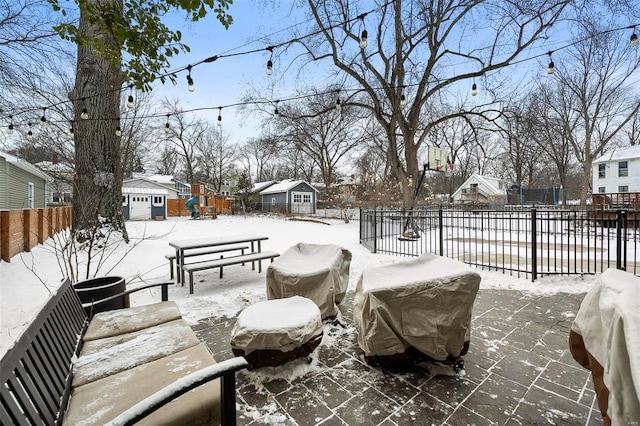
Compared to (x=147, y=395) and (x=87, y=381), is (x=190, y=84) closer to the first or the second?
(x=87, y=381)

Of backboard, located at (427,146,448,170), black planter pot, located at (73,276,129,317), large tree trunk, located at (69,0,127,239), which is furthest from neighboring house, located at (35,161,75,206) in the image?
backboard, located at (427,146,448,170)

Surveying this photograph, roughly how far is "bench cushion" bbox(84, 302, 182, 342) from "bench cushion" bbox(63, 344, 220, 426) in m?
0.69

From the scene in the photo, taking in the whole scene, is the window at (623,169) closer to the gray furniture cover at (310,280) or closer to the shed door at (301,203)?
the shed door at (301,203)

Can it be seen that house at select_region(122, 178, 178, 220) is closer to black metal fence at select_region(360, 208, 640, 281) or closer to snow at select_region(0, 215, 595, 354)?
snow at select_region(0, 215, 595, 354)

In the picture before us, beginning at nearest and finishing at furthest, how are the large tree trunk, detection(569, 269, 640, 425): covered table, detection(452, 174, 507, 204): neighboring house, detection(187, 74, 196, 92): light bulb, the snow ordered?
detection(569, 269, 640, 425): covered table
the snow
detection(187, 74, 196, 92): light bulb
the large tree trunk
detection(452, 174, 507, 204): neighboring house

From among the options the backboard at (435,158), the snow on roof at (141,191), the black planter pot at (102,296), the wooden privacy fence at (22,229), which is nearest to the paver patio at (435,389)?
the black planter pot at (102,296)

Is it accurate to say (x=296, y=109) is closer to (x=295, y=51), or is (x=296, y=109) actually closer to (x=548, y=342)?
(x=295, y=51)

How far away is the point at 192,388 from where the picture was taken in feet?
4.58

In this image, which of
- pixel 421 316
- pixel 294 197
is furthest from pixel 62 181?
pixel 294 197

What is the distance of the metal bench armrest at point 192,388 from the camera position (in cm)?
123

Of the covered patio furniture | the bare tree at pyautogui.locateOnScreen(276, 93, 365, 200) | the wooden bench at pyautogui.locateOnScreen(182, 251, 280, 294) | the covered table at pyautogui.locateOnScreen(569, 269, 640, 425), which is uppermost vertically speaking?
the bare tree at pyautogui.locateOnScreen(276, 93, 365, 200)

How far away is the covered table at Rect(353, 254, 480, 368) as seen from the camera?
90.8 inches

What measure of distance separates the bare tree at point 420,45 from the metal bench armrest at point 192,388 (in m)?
11.0

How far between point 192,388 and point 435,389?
1.84 meters
